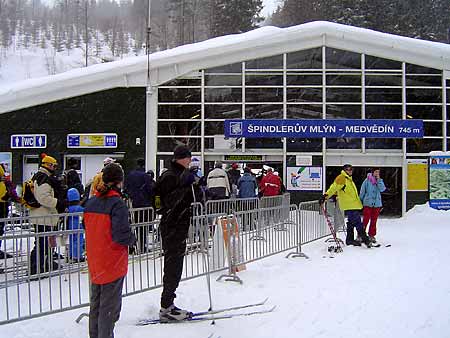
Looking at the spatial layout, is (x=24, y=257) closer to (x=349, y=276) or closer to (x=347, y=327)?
(x=347, y=327)

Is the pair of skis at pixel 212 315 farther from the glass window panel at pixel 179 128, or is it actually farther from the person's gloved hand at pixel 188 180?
the glass window panel at pixel 179 128

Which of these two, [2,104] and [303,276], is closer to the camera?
[303,276]

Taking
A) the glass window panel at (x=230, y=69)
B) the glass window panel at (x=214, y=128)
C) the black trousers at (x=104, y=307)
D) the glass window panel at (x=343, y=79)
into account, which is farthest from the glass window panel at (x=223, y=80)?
the black trousers at (x=104, y=307)

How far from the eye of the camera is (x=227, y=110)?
1930 cm

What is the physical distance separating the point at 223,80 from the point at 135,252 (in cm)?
1304

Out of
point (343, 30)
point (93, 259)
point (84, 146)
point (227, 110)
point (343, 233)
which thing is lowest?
point (343, 233)

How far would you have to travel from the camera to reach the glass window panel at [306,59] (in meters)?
19.2

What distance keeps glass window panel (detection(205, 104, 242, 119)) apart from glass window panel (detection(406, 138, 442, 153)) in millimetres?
6532

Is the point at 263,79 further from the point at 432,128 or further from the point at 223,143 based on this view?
the point at 432,128

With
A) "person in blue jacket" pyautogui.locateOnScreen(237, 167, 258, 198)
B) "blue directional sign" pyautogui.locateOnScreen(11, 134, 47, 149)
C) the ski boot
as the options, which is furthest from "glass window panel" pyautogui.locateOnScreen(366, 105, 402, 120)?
the ski boot

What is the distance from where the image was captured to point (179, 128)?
19.3 metres

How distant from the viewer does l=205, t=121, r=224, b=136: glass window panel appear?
19219mm

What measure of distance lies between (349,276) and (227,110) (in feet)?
39.0

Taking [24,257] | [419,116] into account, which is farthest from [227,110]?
[24,257]
